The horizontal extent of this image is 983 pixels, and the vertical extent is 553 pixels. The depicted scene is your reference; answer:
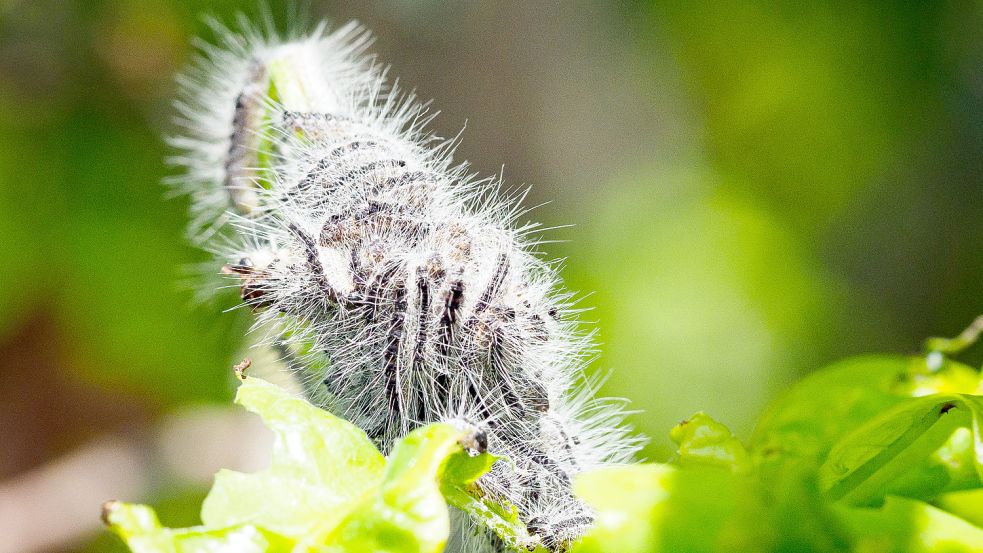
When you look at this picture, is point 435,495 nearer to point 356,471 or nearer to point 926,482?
point 356,471

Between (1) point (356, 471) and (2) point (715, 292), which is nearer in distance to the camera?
(1) point (356, 471)

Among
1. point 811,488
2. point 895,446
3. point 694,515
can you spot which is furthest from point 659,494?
point 895,446

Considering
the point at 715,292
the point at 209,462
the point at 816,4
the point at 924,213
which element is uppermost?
the point at 816,4

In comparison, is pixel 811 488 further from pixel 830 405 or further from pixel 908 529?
pixel 830 405

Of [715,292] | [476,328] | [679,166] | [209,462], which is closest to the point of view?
[476,328]

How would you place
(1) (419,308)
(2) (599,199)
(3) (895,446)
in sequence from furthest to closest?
(2) (599,199)
(1) (419,308)
(3) (895,446)

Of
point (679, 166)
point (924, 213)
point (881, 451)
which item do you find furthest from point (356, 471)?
point (924, 213)
